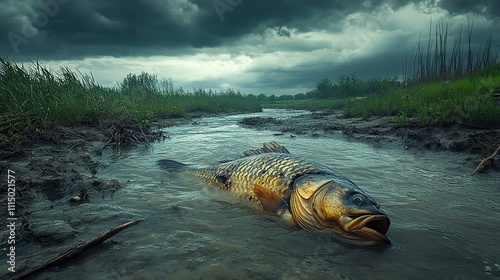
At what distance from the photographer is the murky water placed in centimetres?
184

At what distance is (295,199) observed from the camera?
105 inches

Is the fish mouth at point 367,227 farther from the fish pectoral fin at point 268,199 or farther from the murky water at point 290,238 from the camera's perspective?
the fish pectoral fin at point 268,199

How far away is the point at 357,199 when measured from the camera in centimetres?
215

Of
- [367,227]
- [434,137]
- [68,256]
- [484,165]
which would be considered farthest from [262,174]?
[434,137]

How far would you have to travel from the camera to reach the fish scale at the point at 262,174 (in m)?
2.93

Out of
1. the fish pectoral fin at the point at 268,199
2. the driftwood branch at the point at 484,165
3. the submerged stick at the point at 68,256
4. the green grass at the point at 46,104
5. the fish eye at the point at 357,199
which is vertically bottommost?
the driftwood branch at the point at 484,165

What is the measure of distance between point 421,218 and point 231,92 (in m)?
32.2

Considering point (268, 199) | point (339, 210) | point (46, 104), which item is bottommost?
point (268, 199)

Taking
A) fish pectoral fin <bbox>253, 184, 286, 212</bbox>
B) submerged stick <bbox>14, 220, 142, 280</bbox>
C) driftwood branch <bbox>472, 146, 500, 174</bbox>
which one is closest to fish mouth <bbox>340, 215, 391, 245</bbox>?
fish pectoral fin <bbox>253, 184, 286, 212</bbox>

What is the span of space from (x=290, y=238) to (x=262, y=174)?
936 mm

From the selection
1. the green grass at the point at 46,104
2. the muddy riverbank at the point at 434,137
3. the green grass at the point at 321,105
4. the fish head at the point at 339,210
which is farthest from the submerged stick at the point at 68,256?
the green grass at the point at 321,105

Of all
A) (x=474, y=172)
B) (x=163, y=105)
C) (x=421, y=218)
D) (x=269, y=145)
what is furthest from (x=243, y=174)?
(x=163, y=105)

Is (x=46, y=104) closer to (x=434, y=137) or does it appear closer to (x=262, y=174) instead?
(x=262, y=174)

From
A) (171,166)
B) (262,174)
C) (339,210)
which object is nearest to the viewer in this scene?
(339,210)
